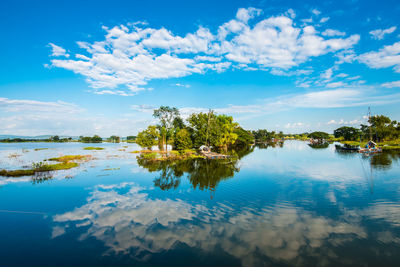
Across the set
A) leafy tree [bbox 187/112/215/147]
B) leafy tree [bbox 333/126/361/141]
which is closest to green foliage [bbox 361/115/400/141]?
leafy tree [bbox 333/126/361/141]

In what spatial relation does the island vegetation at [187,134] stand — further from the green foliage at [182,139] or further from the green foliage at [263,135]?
the green foliage at [263,135]

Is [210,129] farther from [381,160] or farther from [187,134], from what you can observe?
[381,160]

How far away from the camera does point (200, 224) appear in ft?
41.6

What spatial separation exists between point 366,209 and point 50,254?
2237 cm

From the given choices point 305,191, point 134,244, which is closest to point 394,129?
point 305,191

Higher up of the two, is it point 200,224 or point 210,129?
point 210,129

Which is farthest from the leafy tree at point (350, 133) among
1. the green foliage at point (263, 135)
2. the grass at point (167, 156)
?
the grass at point (167, 156)

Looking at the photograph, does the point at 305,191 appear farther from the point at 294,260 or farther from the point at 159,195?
the point at 159,195

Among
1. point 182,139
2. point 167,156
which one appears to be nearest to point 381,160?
point 167,156

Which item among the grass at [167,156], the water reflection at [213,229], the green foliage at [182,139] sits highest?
the green foliage at [182,139]

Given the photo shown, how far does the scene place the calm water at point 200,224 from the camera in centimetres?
935

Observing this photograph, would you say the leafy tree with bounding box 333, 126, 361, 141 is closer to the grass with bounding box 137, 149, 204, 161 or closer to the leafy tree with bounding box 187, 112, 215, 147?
the leafy tree with bounding box 187, 112, 215, 147

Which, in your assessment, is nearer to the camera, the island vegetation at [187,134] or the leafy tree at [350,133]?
the island vegetation at [187,134]

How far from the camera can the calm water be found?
30.7ft
